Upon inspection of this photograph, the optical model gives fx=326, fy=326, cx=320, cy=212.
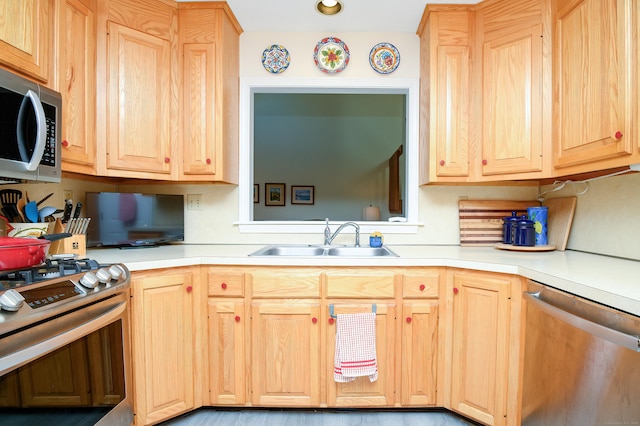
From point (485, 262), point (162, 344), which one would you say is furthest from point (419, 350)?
point (162, 344)

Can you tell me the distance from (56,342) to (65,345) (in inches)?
3.2

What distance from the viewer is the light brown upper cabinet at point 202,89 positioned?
1.96 metres

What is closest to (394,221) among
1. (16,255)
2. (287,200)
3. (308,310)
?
(308,310)

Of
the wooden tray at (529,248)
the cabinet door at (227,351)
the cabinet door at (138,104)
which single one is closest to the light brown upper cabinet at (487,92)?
the wooden tray at (529,248)

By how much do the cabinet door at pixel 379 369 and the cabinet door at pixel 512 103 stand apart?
1057 millimetres

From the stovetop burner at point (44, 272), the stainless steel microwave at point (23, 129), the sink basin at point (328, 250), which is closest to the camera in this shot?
the stovetop burner at point (44, 272)

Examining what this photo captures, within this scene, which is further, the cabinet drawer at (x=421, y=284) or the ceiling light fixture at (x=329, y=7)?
the ceiling light fixture at (x=329, y=7)

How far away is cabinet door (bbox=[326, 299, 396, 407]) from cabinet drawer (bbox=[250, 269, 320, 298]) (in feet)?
0.44

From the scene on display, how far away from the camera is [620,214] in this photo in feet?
5.47

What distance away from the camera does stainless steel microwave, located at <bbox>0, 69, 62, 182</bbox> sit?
1145 millimetres

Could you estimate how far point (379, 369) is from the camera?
5.62 feet

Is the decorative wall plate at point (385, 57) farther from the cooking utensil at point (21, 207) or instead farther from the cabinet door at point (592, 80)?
the cooking utensil at point (21, 207)

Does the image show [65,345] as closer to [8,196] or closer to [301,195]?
[8,196]

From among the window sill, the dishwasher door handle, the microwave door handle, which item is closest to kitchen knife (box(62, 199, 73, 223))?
the microwave door handle
